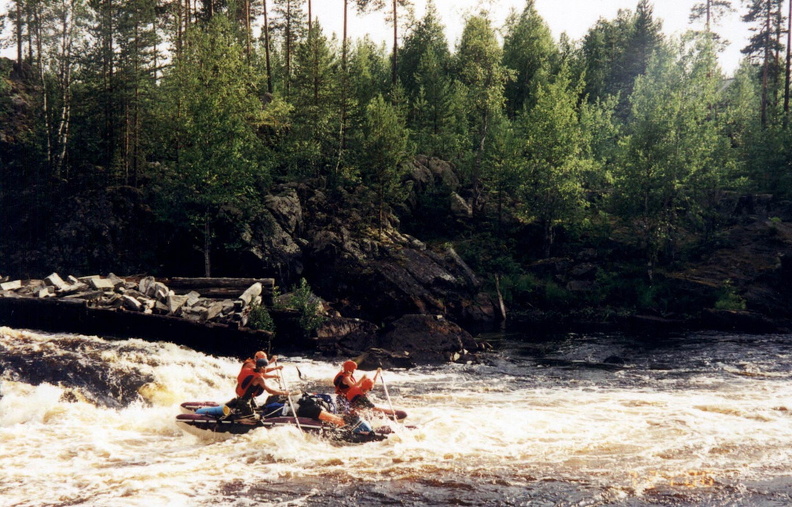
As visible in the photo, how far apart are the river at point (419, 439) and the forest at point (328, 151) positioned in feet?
49.4

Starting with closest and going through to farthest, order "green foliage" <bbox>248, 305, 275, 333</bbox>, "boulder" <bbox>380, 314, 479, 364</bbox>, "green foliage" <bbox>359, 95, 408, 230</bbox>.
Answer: "boulder" <bbox>380, 314, 479, 364</bbox>, "green foliage" <bbox>248, 305, 275, 333</bbox>, "green foliage" <bbox>359, 95, 408, 230</bbox>

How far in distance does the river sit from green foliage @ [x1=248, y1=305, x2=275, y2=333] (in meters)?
3.26

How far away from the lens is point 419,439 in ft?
50.5

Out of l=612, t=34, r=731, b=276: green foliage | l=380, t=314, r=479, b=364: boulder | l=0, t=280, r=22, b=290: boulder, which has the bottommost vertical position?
l=380, t=314, r=479, b=364: boulder

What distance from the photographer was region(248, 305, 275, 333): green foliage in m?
26.8

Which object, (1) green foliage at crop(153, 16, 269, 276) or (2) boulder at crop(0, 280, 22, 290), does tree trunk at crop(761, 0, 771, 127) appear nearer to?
(1) green foliage at crop(153, 16, 269, 276)

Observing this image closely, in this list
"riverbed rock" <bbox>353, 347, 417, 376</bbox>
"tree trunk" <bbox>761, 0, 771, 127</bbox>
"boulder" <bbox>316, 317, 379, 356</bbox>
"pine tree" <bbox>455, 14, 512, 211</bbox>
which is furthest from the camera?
"tree trunk" <bbox>761, 0, 771, 127</bbox>

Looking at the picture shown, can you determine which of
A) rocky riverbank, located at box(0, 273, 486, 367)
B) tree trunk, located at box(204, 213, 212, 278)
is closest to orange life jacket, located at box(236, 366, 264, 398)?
rocky riverbank, located at box(0, 273, 486, 367)

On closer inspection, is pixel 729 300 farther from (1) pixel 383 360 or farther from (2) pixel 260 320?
(2) pixel 260 320

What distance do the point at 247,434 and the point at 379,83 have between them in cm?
5089

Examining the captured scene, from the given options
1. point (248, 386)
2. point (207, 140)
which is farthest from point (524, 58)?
point (248, 386)

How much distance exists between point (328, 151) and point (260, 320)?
20.1 m

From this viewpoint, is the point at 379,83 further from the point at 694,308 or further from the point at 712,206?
the point at 694,308

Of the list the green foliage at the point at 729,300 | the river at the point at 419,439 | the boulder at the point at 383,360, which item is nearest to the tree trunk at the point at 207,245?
the river at the point at 419,439
